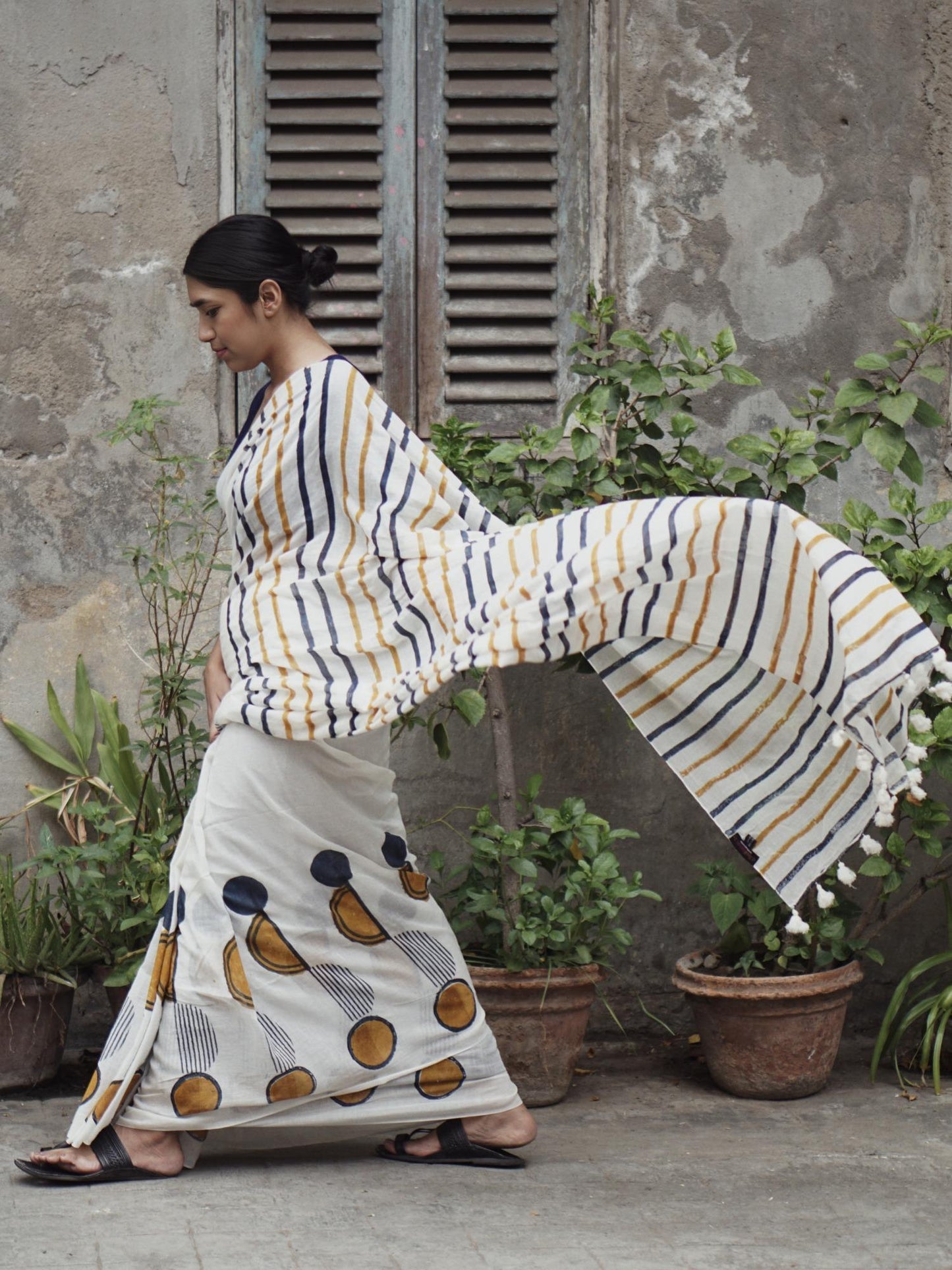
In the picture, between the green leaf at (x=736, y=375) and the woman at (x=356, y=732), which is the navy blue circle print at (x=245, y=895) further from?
the green leaf at (x=736, y=375)

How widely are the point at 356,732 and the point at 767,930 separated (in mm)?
1599

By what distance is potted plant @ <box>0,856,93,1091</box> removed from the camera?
3.76 m

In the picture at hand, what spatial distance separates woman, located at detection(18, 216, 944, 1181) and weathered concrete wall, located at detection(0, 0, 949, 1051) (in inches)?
40.3

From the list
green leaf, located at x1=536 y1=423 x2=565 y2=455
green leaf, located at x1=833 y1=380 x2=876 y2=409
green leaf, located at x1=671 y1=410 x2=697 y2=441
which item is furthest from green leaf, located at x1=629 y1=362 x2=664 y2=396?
green leaf, located at x1=833 y1=380 x2=876 y2=409

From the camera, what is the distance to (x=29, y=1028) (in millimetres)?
3787

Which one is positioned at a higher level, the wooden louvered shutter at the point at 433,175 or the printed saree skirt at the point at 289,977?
the wooden louvered shutter at the point at 433,175

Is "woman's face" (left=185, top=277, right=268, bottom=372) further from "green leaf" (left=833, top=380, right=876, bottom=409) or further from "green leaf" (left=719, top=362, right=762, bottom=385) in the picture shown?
"green leaf" (left=833, top=380, right=876, bottom=409)

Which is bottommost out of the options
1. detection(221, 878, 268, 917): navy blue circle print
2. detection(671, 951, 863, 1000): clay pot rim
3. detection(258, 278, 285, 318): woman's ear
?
detection(671, 951, 863, 1000): clay pot rim

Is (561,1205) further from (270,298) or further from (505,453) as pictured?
(270,298)

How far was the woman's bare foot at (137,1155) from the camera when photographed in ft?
10.1

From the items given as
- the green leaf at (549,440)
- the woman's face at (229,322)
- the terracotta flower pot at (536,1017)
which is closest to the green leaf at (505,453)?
the green leaf at (549,440)

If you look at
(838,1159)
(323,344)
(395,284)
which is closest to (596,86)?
(395,284)

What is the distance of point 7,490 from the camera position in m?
4.14

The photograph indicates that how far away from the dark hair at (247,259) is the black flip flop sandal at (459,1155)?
182 centimetres
